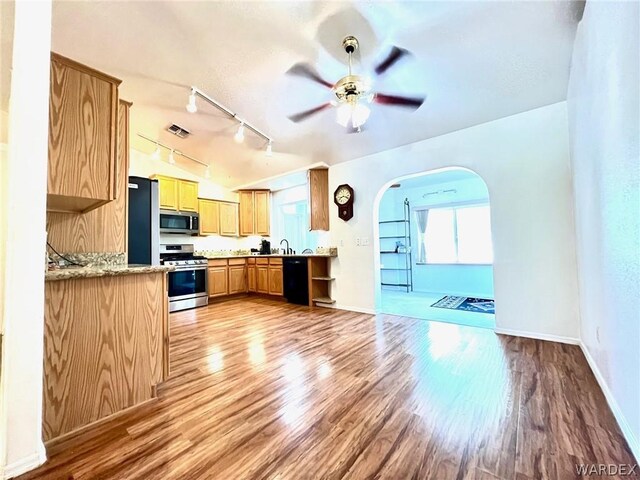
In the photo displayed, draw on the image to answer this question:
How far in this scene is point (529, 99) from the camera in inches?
107

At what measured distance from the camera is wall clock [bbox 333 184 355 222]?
4.40 m

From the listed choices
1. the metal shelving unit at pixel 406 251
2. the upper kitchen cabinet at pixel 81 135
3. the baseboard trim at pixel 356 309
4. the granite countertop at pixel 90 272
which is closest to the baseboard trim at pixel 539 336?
the baseboard trim at pixel 356 309

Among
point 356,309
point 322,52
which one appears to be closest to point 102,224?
point 322,52

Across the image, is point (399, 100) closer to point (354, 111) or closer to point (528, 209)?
point (354, 111)

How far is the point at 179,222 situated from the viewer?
506 centimetres

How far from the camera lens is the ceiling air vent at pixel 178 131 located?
3953mm

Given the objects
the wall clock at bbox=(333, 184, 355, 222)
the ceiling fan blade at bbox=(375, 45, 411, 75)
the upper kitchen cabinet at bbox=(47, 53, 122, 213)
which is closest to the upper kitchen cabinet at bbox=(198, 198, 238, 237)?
the wall clock at bbox=(333, 184, 355, 222)

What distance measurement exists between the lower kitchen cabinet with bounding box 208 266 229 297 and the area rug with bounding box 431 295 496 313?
411cm

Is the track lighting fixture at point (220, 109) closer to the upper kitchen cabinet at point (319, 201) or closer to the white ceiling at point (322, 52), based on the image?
the white ceiling at point (322, 52)

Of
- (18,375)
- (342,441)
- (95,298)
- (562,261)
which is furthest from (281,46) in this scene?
(562,261)

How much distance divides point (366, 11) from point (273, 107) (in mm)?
1623

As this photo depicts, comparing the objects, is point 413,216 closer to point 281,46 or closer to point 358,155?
point 358,155

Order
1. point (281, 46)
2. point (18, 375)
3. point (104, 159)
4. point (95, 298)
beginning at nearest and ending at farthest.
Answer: point (18, 375) → point (95, 298) → point (104, 159) → point (281, 46)

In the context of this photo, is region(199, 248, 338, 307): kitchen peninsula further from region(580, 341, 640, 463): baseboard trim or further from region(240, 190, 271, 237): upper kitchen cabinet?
region(580, 341, 640, 463): baseboard trim
